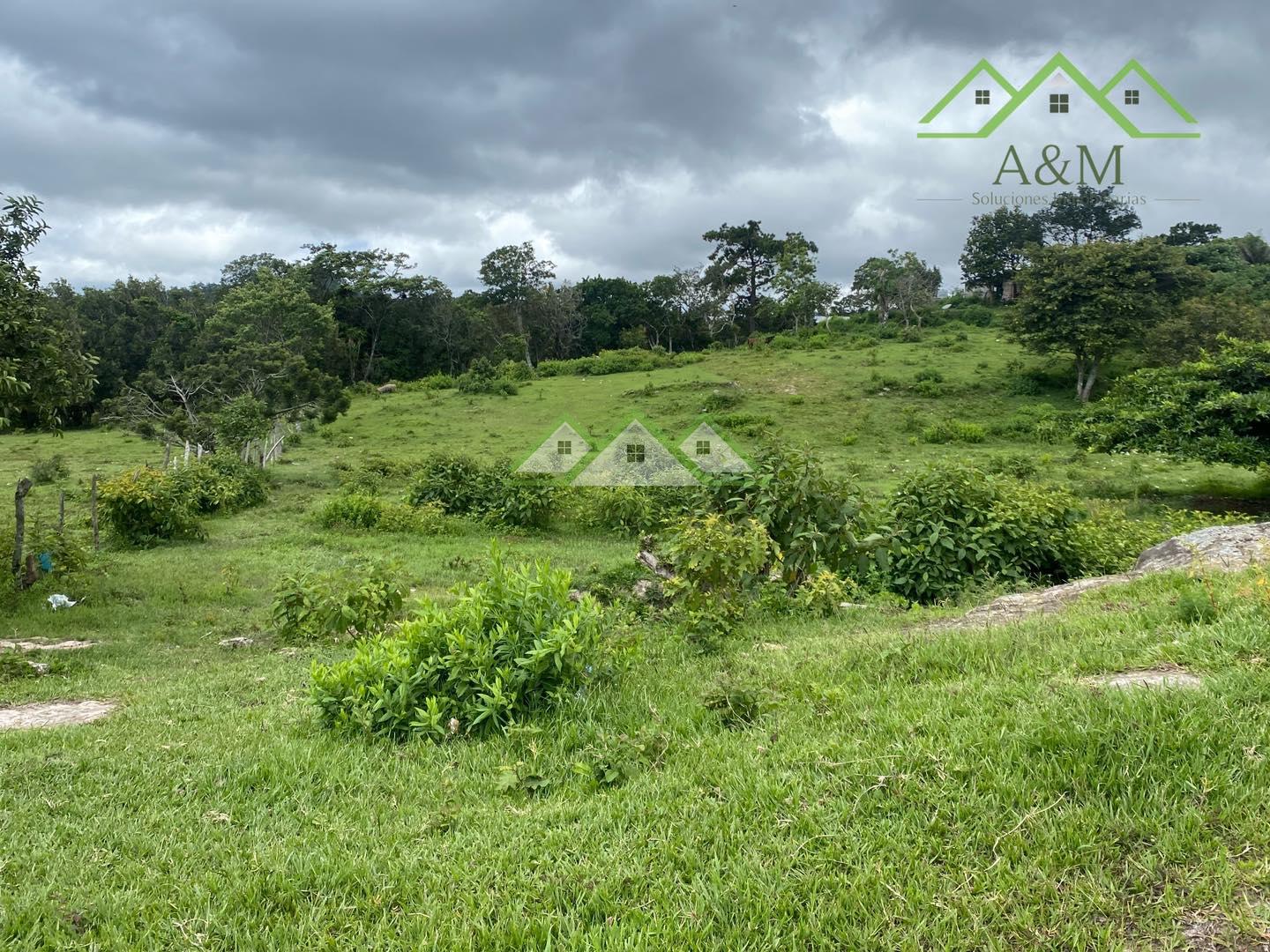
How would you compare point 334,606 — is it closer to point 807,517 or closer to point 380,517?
point 807,517

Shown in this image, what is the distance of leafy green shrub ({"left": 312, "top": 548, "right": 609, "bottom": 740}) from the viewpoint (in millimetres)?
4586

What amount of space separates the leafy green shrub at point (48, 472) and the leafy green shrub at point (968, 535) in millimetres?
25315

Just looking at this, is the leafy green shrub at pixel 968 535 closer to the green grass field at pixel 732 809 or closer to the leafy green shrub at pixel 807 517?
the leafy green shrub at pixel 807 517

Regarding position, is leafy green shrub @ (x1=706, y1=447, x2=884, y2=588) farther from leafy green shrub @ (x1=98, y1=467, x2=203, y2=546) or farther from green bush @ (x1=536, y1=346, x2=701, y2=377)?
Result: green bush @ (x1=536, y1=346, x2=701, y2=377)

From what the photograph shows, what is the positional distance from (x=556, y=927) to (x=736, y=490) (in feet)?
22.9

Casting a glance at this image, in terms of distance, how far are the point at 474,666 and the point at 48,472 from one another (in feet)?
85.0

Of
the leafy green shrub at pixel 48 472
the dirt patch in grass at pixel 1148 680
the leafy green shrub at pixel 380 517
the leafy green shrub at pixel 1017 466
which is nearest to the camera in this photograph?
the dirt patch in grass at pixel 1148 680

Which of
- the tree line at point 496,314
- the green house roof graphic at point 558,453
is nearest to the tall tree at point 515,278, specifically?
the tree line at point 496,314

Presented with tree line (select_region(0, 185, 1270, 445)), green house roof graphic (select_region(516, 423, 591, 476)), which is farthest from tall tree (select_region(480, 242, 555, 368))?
green house roof graphic (select_region(516, 423, 591, 476))

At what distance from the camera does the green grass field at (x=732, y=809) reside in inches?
98.6

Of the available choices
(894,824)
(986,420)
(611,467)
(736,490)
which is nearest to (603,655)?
(894,824)

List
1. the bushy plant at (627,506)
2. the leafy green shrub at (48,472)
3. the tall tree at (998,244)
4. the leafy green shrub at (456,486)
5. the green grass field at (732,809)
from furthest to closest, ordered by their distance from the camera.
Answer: the tall tree at (998,244)
the leafy green shrub at (48,472)
the leafy green shrub at (456,486)
the bushy plant at (627,506)
the green grass field at (732,809)

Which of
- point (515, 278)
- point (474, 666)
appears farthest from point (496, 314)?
point (474, 666)

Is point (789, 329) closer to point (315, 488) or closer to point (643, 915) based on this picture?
point (315, 488)
